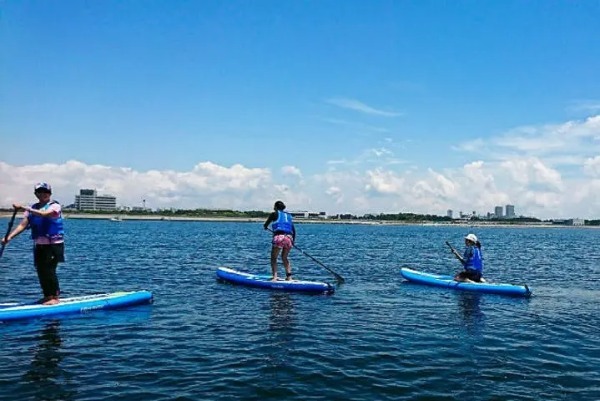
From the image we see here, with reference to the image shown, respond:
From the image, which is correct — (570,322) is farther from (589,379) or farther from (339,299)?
(339,299)

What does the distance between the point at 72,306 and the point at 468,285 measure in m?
14.8

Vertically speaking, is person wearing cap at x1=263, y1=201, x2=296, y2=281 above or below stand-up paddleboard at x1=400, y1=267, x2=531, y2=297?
above

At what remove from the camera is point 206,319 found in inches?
581

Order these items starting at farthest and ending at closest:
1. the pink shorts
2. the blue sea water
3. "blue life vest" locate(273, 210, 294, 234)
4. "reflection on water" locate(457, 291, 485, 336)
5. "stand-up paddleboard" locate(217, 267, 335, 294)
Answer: "blue life vest" locate(273, 210, 294, 234) < the pink shorts < "stand-up paddleboard" locate(217, 267, 335, 294) < "reflection on water" locate(457, 291, 485, 336) < the blue sea water

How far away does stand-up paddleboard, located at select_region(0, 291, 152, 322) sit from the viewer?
539 inches

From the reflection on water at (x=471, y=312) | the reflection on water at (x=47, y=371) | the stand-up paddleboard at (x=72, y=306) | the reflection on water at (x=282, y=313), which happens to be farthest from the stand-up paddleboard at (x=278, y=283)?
the reflection on water at (x=47, y=371)

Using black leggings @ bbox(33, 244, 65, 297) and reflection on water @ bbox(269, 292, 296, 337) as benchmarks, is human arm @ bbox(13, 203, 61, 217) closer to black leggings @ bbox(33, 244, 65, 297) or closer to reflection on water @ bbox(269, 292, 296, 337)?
black leggings @ bbox(33, 244, 65, 297)

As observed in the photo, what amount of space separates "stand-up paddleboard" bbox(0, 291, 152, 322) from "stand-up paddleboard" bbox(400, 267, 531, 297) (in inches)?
484

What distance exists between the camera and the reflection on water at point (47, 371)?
28.8ft

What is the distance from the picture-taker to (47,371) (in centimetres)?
988

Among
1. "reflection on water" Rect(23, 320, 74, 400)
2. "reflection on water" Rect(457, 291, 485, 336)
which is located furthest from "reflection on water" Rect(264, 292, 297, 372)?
"reflection on water" Rect(457, 291, 485, 336)

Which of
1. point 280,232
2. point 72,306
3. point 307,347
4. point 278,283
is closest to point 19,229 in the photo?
point 72,306

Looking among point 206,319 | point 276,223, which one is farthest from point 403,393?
point 276,223

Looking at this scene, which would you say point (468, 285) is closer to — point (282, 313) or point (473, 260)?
point (473, 260)
